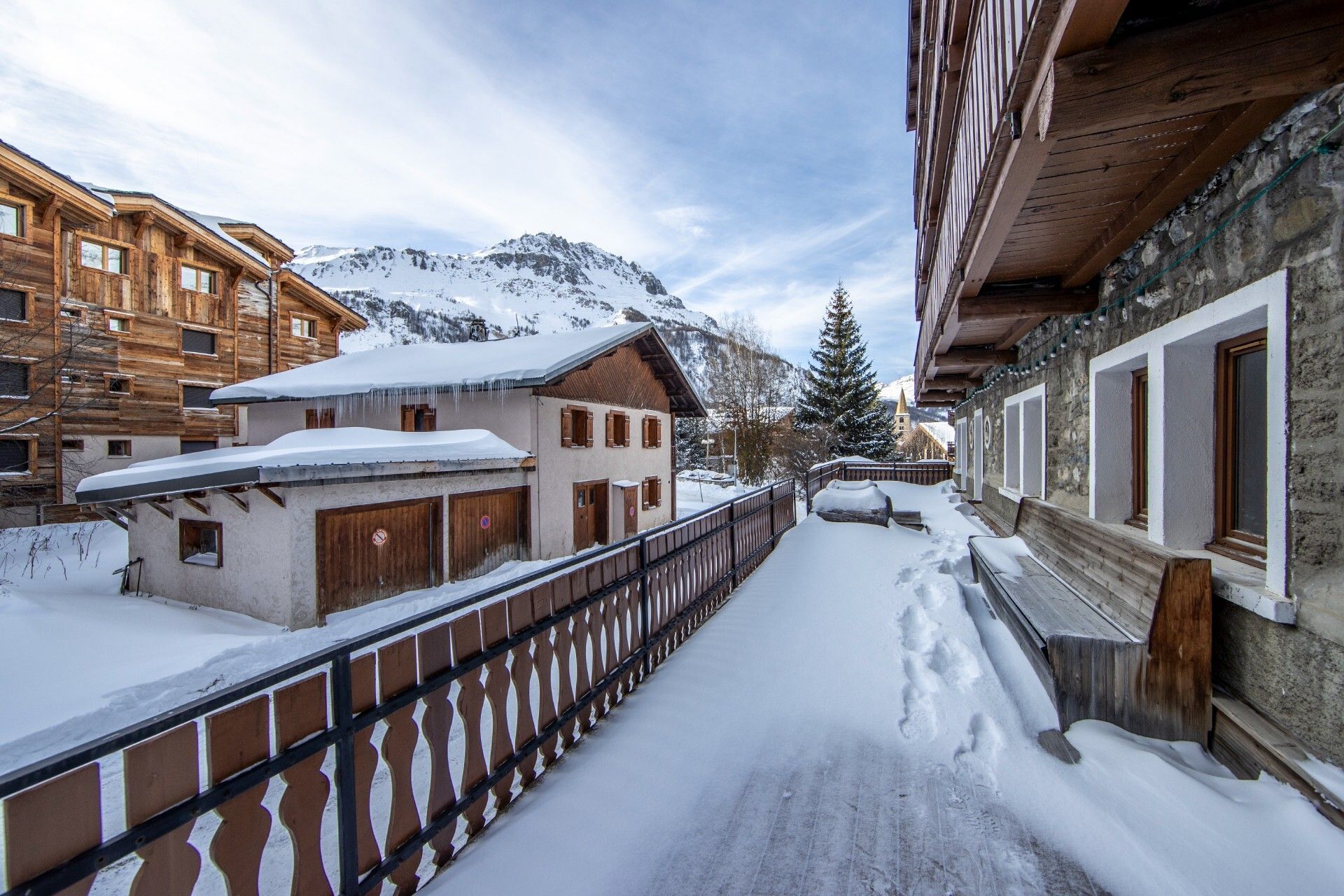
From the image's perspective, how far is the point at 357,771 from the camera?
1.92 metres

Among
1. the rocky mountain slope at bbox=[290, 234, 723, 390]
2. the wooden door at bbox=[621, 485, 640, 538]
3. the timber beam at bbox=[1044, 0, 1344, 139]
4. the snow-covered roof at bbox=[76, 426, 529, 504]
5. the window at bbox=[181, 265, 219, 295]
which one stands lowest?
the wooden door at bbox=[621, 485, 640, 538]

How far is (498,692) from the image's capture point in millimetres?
2527

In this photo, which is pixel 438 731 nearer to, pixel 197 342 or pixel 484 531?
pixel 484 531

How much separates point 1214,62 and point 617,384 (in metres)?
15.0

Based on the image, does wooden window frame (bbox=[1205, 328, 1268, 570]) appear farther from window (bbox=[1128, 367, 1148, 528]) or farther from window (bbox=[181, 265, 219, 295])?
window (bbox=[181, 265, 219, 295])

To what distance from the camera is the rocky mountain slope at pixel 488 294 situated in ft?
270

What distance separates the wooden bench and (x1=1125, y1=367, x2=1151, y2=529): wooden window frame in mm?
720

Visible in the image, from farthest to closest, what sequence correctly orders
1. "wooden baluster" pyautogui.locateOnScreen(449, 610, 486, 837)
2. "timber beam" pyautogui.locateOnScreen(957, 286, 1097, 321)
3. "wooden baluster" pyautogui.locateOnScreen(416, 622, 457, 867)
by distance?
"timber beam" pyautogui.locateOnScreen(957, 286, 1097, 321) < "wooden baluster" pyautogui.locateOnScreen(449, 610, 486, 837) < "wooden baluster" pyautogui.locateOnScreen(416, 622, 457, 867)

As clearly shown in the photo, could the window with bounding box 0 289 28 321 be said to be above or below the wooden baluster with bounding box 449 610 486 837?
above

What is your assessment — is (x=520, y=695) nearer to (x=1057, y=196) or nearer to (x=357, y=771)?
(x=357, y=771)

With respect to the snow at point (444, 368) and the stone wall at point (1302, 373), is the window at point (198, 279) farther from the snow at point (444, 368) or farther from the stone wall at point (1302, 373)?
the stone wall at point (1302, 373)

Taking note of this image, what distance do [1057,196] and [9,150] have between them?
23599 millimetres

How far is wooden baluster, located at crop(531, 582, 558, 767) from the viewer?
9.30 ft

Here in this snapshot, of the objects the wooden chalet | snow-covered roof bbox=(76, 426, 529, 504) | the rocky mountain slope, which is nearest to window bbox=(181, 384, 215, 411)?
the wooden chalet
